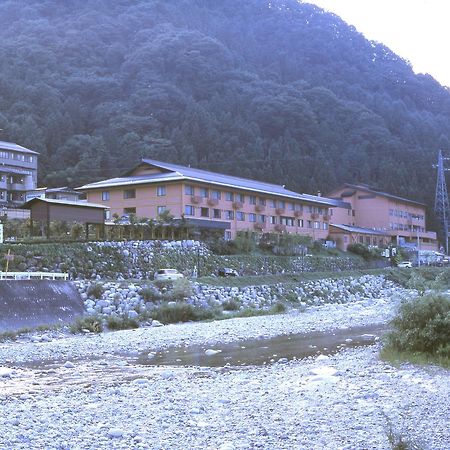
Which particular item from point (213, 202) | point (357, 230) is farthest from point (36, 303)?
point (357, 230)

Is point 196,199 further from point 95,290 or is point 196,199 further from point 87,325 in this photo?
point 87,325

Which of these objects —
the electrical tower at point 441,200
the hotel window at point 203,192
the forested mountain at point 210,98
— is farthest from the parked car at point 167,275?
the electrical tower at point 441,200

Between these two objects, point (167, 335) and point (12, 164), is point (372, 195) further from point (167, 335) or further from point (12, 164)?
point (167, 335)

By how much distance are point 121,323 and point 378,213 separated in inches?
2437

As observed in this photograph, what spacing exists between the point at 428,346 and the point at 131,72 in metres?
102

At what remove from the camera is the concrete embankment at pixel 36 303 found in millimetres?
22562

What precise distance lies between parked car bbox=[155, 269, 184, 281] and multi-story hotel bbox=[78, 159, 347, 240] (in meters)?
12.3

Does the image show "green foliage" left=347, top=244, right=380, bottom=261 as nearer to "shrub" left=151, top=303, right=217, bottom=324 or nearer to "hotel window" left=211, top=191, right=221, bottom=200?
"hotel window" left=211, top=191, right=221, bottom=200

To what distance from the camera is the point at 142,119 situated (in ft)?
295

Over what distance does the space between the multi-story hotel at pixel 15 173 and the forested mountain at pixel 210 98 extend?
11.4 ft

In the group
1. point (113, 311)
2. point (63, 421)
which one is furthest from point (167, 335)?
point (63, 421)

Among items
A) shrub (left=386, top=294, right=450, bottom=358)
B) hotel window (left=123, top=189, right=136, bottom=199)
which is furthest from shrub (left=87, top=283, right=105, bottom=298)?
hotel window (left=123, top=189, right=136, bottom=199)

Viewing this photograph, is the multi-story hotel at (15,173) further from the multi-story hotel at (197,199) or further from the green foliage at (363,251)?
the green foliage at (363,251)

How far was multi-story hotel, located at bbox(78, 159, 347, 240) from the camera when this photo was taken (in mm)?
50178
